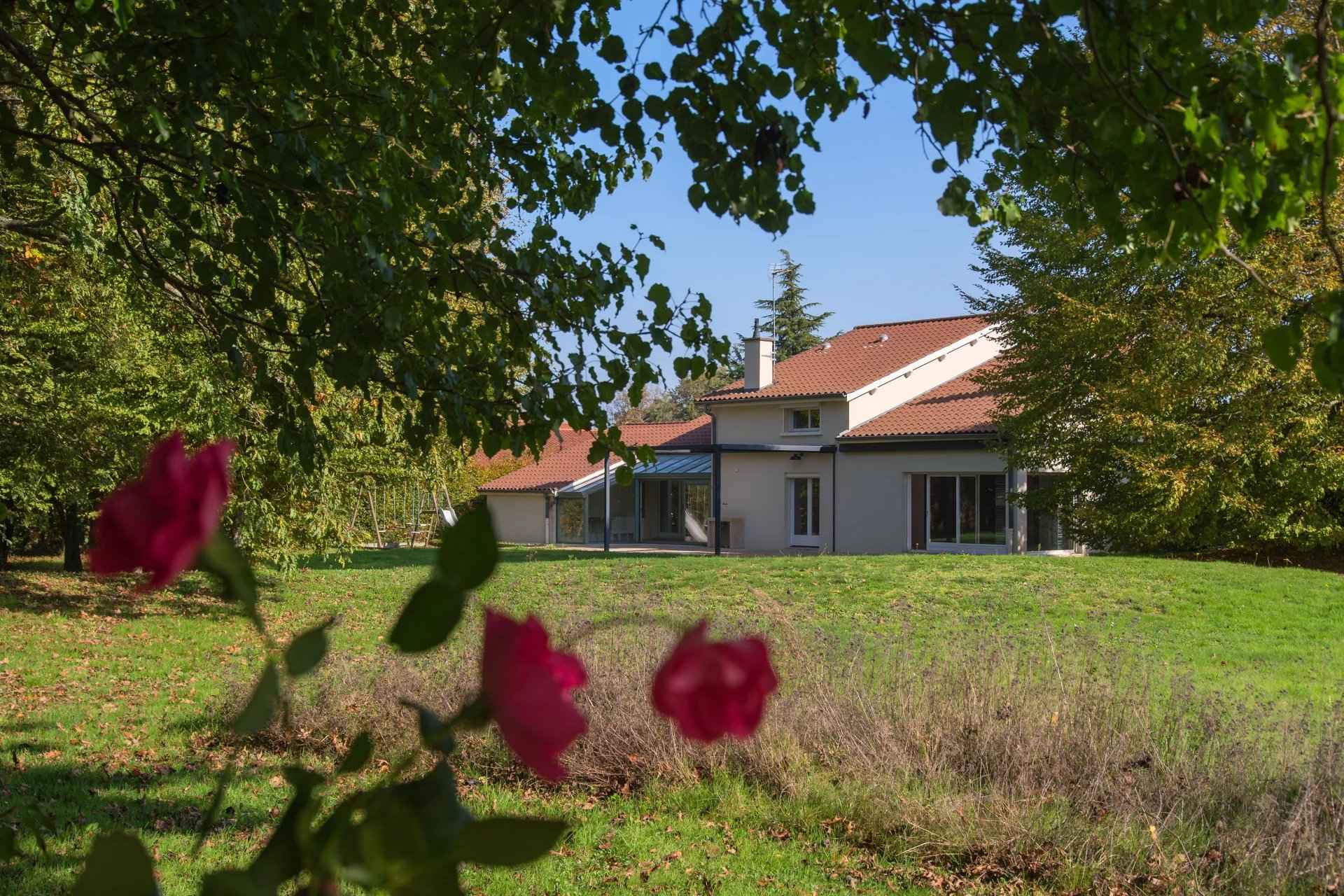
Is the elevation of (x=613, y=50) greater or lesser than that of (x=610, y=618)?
greater

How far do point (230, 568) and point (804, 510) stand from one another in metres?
30.0

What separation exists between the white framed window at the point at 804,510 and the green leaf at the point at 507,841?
96.1ft

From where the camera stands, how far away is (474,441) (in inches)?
160

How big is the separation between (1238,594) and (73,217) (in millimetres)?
15186

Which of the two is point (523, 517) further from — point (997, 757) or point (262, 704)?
point (262, 704)

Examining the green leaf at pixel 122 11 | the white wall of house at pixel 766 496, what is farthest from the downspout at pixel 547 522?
the green leaf at pixel 122 11

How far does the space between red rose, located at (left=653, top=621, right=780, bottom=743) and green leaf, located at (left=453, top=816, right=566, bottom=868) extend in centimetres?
16

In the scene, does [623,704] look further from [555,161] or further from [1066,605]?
[1066,605]

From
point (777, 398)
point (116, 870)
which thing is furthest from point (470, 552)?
point (777, 398)

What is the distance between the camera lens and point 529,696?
2.13 feet

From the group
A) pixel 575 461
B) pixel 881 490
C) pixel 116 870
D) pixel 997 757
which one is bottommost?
pixel 997 757

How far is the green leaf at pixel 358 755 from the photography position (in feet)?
2.74

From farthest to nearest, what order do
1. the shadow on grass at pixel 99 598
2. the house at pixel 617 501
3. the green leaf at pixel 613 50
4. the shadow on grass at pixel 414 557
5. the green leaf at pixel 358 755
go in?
the house at pixel 617 501, the shadow on grass at pixel 414 557, the shadow on grass at pixel 99 598, the green leaf at pixel 613 50, the green leaf at pixel 358 755

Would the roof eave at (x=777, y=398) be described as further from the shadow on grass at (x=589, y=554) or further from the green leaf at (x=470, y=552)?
the green leaf at (x=470, y=552)
